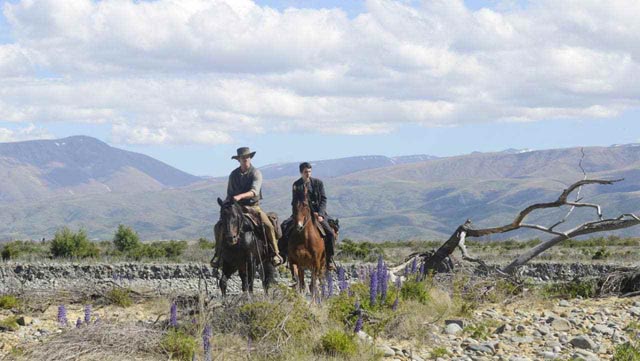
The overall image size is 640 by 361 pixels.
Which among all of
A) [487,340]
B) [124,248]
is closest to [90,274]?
[124,248]

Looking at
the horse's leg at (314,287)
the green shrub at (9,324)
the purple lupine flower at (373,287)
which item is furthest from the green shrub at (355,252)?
the purple lupine flower at (373,287)

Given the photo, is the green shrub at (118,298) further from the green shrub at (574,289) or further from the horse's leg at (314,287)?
the green shrub at (574,289)

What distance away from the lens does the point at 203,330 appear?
9922 mm

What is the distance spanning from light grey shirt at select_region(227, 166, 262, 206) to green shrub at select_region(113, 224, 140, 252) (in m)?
26.5

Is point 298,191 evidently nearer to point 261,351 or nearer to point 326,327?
point 326,327

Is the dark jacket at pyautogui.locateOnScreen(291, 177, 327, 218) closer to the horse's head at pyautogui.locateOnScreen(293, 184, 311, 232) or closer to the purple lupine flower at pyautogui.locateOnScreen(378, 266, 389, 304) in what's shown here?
the horse's head at pyautogui.locateOnScreen(293, 184, 311, 232)

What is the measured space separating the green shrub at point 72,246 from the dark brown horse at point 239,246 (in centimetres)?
2201

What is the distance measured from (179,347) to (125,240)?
3241cm

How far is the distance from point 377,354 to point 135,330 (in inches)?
112

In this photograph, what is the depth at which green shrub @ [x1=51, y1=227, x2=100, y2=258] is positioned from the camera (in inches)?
1416

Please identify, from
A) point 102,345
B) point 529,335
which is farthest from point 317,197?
point 102,345

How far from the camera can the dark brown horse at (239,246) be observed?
14.2 meters

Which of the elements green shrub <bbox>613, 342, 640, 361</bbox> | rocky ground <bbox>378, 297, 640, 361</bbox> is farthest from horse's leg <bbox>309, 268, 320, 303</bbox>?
green shrub <bbox>613, 342, 640, 361</bbox>

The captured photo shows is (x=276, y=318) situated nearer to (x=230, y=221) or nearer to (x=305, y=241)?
(x=230, y=221)
